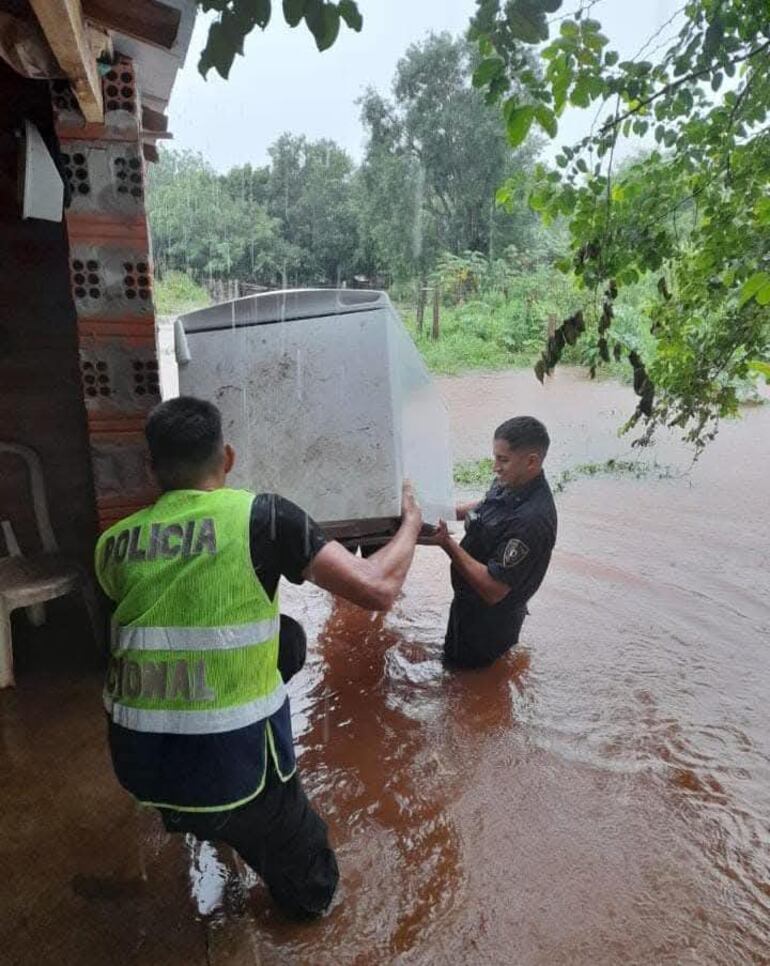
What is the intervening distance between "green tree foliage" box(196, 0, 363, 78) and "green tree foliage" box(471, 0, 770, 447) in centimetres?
95

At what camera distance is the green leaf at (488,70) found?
2.53 m

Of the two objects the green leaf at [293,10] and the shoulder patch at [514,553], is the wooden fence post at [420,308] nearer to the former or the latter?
the shoulder patch at [514,553]

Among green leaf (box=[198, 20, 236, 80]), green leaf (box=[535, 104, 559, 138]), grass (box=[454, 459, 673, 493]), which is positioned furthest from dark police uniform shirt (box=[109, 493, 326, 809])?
grass (box=[454, 459, 673, 493])

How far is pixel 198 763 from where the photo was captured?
1624 mm

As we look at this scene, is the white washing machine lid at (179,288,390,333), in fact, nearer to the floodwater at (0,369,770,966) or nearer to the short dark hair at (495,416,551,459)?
the short dark hair at (495,416,551,459)

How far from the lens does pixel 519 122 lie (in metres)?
2.69

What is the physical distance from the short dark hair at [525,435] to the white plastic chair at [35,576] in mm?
2164

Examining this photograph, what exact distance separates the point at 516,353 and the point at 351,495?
15039 mm

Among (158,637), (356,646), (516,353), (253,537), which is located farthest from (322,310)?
(516,353)

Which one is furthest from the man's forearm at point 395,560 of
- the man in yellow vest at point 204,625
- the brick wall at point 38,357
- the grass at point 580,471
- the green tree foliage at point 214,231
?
the green tree foliage at point 214,231

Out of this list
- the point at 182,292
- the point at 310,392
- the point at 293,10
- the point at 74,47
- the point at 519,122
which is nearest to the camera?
the point at 293,10

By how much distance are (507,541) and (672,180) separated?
85.9 inches

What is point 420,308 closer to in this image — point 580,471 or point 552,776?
point 580,471

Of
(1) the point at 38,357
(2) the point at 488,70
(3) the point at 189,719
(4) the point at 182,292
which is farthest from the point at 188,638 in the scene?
(4) the point at 182,292
